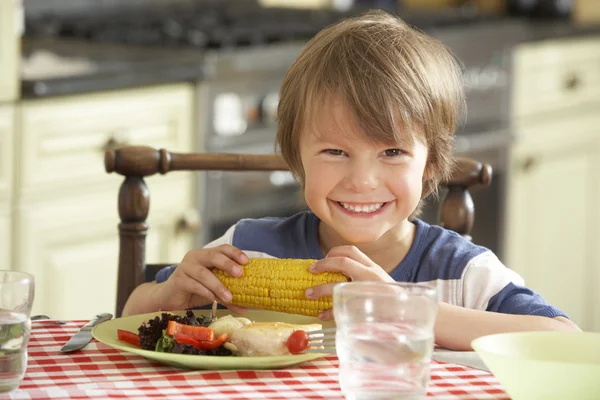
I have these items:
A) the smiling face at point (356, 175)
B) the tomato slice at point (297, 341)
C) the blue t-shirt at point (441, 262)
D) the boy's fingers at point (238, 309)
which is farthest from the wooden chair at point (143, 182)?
the tomato slice at point (297, 341)

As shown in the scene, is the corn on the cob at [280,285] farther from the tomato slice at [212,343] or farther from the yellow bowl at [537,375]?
the yellow bowl at [537,375]

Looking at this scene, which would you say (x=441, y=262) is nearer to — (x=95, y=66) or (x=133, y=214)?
(x=133, y=214)

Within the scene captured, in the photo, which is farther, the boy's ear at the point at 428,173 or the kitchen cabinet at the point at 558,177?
the kitchen cabinet at the point at 558,177

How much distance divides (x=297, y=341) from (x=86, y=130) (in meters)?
1.52

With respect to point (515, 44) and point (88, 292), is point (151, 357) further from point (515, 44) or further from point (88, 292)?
point (515, 44)

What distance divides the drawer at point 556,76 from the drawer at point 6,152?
178cm

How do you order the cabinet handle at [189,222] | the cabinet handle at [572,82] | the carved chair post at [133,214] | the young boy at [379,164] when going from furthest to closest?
the cabinet handle at [572,82], the cabinet handle at [189,222], the carved chair post at [133,214], the young boy at [379,164]

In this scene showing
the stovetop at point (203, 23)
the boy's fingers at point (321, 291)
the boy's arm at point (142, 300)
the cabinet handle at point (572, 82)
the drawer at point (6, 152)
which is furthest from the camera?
the cabinet handle at point (572, 82)

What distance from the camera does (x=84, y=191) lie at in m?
2.52

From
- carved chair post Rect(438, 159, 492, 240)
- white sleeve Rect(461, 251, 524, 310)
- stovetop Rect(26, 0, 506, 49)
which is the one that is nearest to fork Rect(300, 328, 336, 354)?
white sleeve Rect(461, 251, 524, 310)

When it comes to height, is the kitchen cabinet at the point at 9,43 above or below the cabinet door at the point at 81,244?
above

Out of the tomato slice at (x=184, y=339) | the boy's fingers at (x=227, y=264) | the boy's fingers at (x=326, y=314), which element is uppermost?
the boy's fingers at (x=227, y=264)

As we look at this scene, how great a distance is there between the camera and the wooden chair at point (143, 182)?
1637 millimetres

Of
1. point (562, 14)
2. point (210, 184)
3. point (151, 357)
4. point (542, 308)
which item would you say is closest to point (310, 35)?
point (210, 184)
